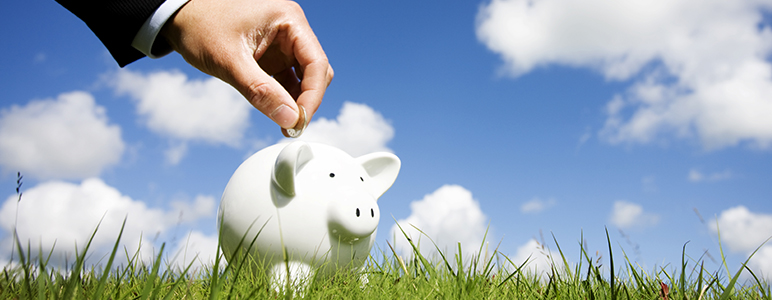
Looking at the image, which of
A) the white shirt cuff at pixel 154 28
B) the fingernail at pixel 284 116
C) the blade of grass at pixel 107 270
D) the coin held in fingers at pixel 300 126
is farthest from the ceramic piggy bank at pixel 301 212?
the blade of grass at pixel 107 270

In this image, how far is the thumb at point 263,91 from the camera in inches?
71.5

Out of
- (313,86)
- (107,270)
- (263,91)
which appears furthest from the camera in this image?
(313,86)

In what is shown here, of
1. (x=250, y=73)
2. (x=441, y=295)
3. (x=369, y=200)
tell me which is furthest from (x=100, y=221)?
(x=369, y=200)

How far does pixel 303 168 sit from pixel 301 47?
0.65 metres

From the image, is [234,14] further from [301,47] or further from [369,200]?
[369,200]

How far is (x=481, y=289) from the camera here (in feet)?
5.64

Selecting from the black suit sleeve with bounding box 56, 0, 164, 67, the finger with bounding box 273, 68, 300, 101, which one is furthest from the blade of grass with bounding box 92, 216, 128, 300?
the finger with bounding box 273, 68, 300, 101

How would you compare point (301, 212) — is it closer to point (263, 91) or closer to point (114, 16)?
point (263, 91)

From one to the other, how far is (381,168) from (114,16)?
5.35 ft

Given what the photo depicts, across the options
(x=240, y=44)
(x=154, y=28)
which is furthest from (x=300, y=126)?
(x=154, y=28)

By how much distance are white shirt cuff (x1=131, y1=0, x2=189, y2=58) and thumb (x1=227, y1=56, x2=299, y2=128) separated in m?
0.35

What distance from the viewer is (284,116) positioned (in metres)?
1.85

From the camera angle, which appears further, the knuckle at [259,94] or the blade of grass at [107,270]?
the knuckle at [259,94]

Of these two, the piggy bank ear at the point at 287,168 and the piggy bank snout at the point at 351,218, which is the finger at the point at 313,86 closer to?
the piggy bank ear at the point at 287,168
